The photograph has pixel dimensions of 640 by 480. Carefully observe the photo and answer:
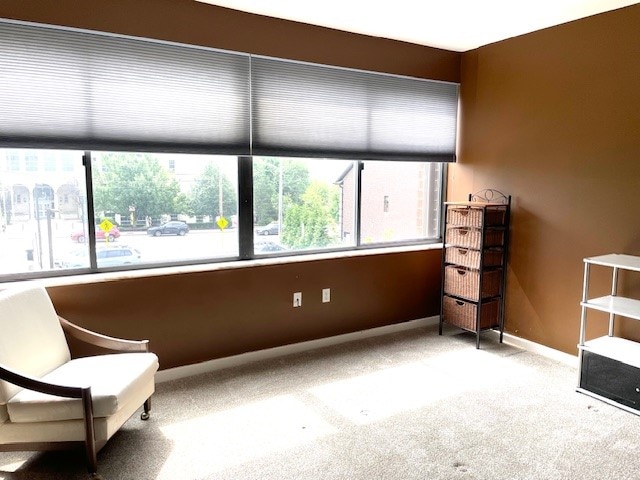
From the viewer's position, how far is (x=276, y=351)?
3576 millimetres

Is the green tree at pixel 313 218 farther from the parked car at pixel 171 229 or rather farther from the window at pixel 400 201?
the parked car at pixel 171 229

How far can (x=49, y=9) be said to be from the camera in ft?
8.54

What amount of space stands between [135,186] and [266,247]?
105 cm

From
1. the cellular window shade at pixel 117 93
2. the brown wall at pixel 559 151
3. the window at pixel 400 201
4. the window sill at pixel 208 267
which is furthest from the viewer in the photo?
the window at pixel 400 201

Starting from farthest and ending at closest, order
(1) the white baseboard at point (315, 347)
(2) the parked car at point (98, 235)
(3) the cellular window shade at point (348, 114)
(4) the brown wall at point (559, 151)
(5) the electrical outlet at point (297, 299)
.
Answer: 1. (5) the electrical outlet at point (297, 299)
2. (3) the cellular window shade at point (348, 114)
3. (1) the white baseboard at point (315, 347)
4. (4) the brown wall at point (559, 151)
5. (2) the parked car at point (98, 235)

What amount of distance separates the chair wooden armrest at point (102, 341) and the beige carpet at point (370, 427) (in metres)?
0.41

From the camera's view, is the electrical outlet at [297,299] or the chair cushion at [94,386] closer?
the chair cushion at [94,386]

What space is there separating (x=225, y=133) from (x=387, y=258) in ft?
5.67

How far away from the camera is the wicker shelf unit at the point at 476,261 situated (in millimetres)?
3717

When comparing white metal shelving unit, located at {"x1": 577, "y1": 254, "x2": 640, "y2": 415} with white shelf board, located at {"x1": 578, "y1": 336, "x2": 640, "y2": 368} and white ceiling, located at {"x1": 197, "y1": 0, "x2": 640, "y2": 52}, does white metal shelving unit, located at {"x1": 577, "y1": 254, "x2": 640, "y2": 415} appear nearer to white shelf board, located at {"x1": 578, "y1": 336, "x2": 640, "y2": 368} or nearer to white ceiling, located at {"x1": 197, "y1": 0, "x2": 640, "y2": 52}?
white shelf board, located at {"x1": 578, "y1": 336, "x2": 640, "y2": 368}

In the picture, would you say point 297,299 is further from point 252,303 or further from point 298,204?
point 298,204

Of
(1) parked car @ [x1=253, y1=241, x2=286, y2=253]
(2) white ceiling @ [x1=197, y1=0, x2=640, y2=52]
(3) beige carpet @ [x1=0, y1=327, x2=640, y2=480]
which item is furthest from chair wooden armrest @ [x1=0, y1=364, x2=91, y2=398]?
(2) white ceiling @ [x1=197, y1=0, x2=640, y2=52]

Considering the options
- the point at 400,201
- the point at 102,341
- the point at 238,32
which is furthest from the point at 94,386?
the point at 400,201

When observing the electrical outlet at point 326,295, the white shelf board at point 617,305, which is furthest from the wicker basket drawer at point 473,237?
the electrical outlet at point 326,295
